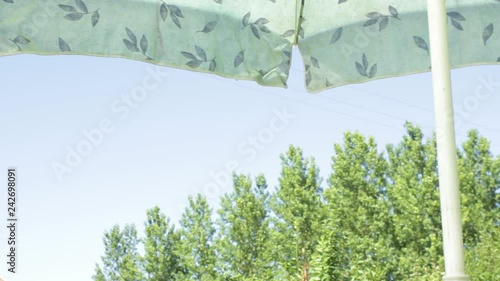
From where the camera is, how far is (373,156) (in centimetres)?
1856

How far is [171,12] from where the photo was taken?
7.07 ft

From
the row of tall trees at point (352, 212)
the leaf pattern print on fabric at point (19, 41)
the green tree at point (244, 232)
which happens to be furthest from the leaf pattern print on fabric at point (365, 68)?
the green tree at point (244, 232)

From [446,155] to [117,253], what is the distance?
2132 cm

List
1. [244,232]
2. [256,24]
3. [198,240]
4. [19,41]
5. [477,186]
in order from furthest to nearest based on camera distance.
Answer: [198,240] < [244,232] < [477,186] < [256,24] < [19,41]

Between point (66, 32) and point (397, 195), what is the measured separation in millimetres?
16341

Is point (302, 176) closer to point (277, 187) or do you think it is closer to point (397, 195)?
point (277, 187)

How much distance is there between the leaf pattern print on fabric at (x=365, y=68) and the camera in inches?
92.0

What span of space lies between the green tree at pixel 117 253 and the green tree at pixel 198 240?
98.2 inches

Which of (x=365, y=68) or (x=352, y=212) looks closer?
(x=365, y=68)

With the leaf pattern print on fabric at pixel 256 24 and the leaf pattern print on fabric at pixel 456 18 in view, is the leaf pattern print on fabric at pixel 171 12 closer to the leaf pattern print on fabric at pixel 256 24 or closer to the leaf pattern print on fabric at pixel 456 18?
the leaf pattern print on fabric at pixel 256 24

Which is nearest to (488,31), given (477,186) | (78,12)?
(78,12)

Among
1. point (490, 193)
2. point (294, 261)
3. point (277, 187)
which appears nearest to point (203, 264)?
point (277, 187)

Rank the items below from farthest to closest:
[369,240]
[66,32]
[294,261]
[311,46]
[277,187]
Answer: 1. [277,187]
2. [369,240]
3. [294,261]
4. [311,46]
5. [66,32]

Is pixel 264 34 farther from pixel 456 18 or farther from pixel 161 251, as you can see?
pixel 161 251
